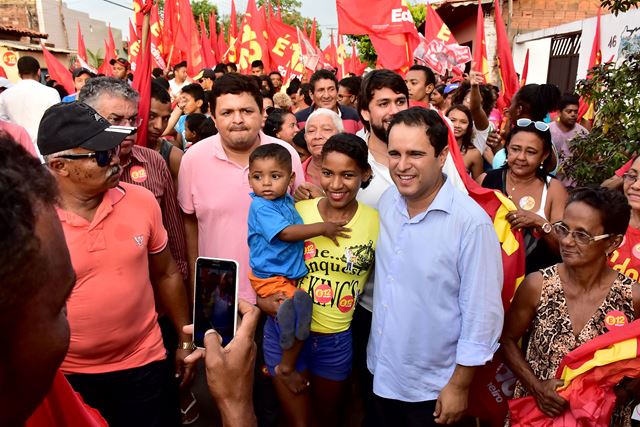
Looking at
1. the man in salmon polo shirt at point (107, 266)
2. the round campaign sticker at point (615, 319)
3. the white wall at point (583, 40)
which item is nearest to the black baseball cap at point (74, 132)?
the man in salmon polo shirt at point (107, 266)

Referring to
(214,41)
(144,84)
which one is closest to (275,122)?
(144,84)

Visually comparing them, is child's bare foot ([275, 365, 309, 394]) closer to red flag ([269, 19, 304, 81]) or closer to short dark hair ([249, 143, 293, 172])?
short dark hair ([249, 143, 293, 172])

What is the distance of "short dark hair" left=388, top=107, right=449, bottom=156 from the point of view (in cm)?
198

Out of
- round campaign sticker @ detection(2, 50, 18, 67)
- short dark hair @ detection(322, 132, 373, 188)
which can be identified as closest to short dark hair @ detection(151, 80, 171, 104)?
short dark hair @ detection(322, 132, 373, 188)

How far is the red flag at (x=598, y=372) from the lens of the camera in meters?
1.82

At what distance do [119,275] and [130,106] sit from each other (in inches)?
36.5

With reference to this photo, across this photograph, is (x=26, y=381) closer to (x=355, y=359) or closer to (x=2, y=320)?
(x=2, y=320)

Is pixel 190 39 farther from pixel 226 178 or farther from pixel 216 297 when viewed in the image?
pixel 216 297

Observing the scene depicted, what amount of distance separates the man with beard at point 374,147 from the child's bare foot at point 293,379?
14.5 inches

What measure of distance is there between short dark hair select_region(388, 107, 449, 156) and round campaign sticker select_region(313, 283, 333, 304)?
84 centimetres

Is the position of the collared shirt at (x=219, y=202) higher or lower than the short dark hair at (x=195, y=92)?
lower

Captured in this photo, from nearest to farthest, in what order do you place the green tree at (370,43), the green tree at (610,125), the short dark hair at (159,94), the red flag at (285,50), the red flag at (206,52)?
the green tree at (610,125) → the short dark hair at (159,94) → the red flag at (285,50) → the red flag at (206,52) → the green tree at (370,43)

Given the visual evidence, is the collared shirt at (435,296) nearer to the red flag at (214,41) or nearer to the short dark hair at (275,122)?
the short dark hair at (275,122)

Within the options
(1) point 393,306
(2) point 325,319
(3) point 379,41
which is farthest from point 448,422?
(3) point 379,41
